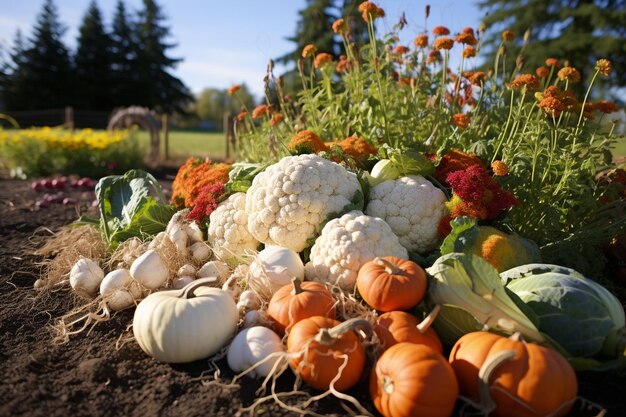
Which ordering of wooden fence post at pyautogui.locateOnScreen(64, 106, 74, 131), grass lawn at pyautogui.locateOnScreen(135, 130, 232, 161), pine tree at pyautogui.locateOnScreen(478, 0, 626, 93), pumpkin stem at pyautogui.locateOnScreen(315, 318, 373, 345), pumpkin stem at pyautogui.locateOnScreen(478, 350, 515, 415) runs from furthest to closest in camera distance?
1. pine tree at pyautogui.locateOnScreen(478, 0, 626, 93)
2. grass lawn at pyautogui.locateOnScreen(135, 130, 232, 161)
3. wooden fence post at pyautogui.locateOnScreen(64, 106, 74, 131)
4. pumpkin stem at pyautogui.locateOnScreen(315, 318, 373, 345)
5. pumpkin stem at pyautogui.locateOnScreen(478, 350, 515, 415)

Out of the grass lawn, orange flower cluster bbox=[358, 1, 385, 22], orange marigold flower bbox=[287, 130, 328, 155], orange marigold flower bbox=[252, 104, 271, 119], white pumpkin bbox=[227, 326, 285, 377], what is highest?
orange flower cluster bbox=[358, 1, 385, 22]

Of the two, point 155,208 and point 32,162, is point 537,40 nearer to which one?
point 32,162

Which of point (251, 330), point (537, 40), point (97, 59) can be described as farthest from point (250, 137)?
point (97, 59)

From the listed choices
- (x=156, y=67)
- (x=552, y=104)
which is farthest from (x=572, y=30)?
(x=156, y=67)

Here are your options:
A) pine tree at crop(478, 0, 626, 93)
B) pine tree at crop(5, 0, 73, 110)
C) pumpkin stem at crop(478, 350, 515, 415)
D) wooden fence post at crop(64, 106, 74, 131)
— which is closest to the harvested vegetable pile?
pumpkin stem at crop(478, 350, 515, 415)

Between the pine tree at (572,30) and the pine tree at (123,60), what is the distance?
30.5 meters

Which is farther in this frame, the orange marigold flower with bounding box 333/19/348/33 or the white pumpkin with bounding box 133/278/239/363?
the orange marigold flower with bounding box 333/19/348/33

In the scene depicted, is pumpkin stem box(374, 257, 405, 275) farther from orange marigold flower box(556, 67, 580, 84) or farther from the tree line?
the tree line

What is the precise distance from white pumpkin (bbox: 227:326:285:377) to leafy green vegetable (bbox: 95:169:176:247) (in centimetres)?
180

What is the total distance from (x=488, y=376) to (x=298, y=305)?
91 cm

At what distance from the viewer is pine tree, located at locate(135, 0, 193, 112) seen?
42559 mm

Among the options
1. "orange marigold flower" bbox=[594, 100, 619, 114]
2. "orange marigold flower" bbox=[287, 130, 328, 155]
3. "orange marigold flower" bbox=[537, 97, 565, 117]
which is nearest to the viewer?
"orange marigold flower" bbox=[537, 97, 565, 117]

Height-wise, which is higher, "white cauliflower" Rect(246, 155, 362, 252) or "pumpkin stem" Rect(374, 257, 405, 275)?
"white cauliflower" Rect(246, 155, 362, 252)

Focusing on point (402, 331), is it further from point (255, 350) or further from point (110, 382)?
point (110, 382)
